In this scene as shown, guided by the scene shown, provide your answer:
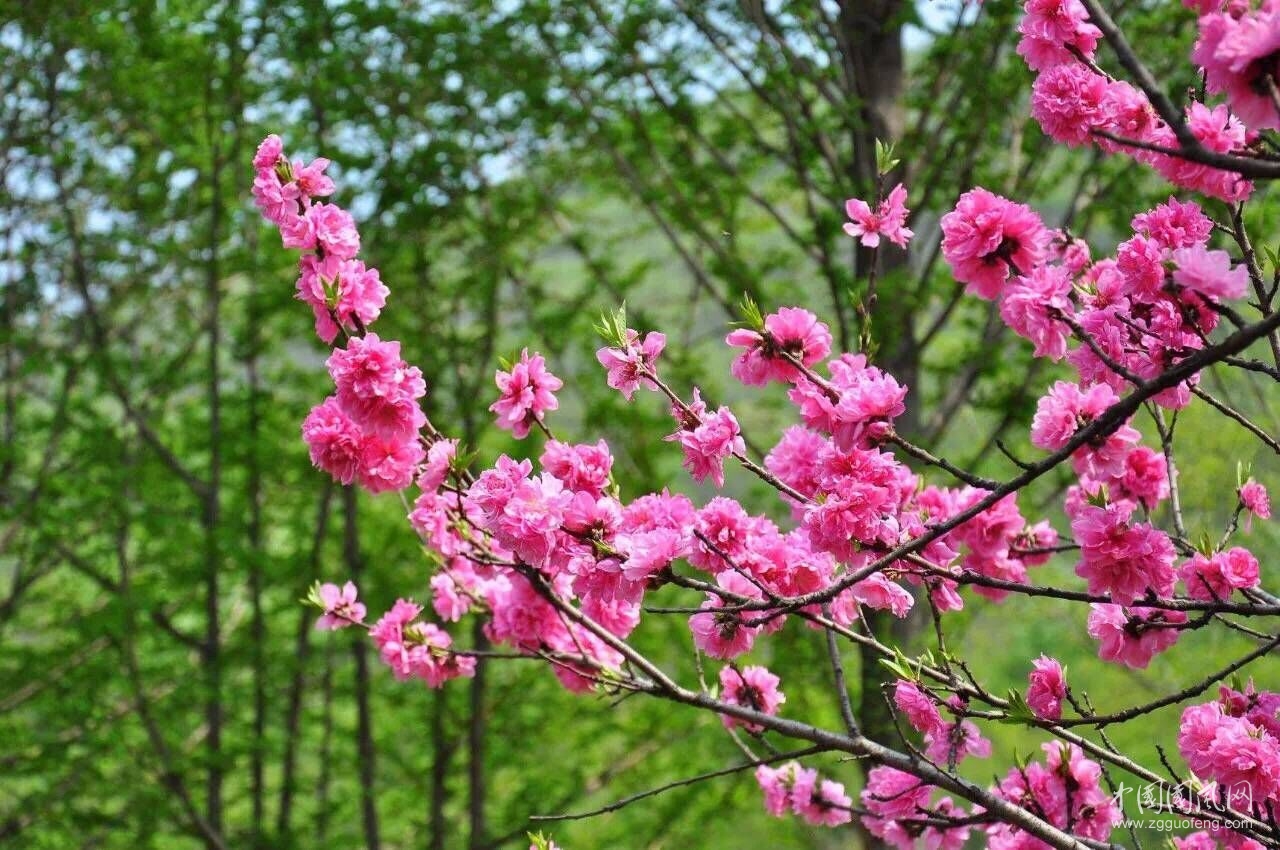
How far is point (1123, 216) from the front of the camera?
17.2 feet

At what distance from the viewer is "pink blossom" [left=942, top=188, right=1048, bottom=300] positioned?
2.00 meters

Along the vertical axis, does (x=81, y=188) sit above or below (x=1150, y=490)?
below

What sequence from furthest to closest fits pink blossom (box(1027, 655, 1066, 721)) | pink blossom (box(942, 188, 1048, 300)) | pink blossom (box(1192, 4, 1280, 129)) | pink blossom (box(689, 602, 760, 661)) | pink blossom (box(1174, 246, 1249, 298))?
pink blossom (box(1027, 655, 1066, 721))
pink blossom (box(689, 602, 760, 661))
pink blossom (box(942, 188, 1048, 300))
pink blossom (box(1174, 246, 1249, 298))
pink blossom (box(1192, 4, 1280, 129))

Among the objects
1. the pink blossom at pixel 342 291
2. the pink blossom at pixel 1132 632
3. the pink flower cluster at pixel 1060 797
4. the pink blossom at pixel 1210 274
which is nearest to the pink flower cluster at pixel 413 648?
the pink blossom at pixel 342 291

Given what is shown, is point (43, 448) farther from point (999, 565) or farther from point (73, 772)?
point (999, 565)

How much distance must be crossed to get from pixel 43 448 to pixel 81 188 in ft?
6.26

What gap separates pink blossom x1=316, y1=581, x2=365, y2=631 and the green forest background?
8.22 feet

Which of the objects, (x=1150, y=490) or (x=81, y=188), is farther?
(x=81, y=188)

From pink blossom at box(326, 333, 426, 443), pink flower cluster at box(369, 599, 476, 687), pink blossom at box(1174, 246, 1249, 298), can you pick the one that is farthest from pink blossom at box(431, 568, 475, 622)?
pink blossom at box(1174, 246, 1249, 298)

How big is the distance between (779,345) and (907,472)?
0.51 meters

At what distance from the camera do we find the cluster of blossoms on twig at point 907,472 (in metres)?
2.02

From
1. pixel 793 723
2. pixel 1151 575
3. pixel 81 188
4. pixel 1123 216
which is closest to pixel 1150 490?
pixel 1151 575

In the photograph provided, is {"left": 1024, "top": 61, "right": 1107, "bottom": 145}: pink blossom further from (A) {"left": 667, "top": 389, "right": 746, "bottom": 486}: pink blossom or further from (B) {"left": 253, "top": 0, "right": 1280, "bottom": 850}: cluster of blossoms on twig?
(A) {"left": 667, "top": 389, "right": 746, "bottom": 486}: pink blossom

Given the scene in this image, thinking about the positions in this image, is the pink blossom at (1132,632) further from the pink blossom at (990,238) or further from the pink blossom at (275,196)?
→ the pink blossom at (275,196)
